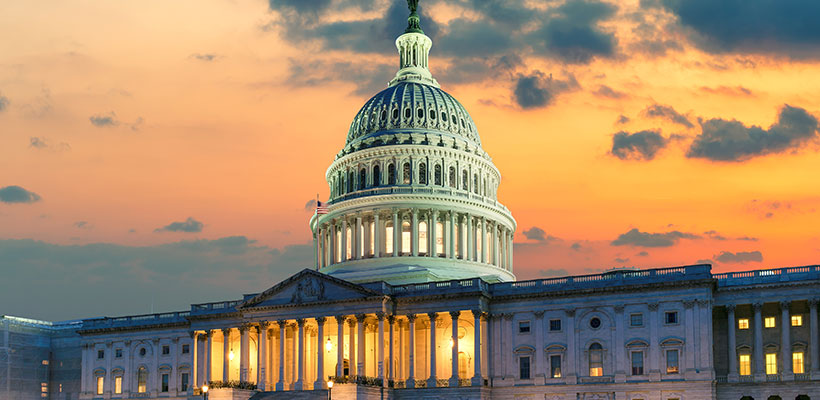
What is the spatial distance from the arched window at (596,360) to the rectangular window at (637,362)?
2.79 m

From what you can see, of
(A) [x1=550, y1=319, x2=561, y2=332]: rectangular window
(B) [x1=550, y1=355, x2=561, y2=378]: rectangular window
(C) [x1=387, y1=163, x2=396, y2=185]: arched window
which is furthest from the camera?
(C) [x1=387, y1=163, x2=396, y2=185]: arched window

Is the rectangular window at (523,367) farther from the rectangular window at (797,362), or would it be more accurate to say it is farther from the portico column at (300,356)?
the rectangular window at (797,362)

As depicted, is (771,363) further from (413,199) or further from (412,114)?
(412,114)

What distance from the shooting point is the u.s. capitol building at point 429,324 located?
90125 millimetres

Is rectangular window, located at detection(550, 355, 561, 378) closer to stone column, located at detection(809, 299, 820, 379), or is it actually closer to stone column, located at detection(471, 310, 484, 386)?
stone column, located at detection(471, 310, 484, 386)

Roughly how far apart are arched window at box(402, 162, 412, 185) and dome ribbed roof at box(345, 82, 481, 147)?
Result: 4810 millimetres

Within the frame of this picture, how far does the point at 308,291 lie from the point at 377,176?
25494 millimetres

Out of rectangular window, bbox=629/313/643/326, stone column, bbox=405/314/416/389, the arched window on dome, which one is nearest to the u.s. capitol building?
rectangular window, bbox=629/313/643/326

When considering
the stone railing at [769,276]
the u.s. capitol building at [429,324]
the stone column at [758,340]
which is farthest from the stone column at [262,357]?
the stone column at [758,340]

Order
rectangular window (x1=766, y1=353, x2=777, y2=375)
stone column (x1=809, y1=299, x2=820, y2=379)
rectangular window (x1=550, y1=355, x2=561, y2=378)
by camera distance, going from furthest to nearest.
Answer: rectangular window (x1=550, y1=355, x2=561, y2=378) < rectangular window (x1=766, y1=353, x2=777, y2=375) < stone column (x1=809, y1=299, x2=820, y2=379)

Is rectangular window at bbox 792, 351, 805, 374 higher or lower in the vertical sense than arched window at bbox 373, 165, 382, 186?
lower

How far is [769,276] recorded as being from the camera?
9075 cm

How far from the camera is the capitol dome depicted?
388 ft

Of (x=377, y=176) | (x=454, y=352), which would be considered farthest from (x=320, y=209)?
(x=454, y=352)
